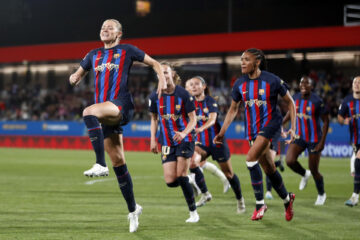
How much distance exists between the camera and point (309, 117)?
9.83 m

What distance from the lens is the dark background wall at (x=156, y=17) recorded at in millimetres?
33656

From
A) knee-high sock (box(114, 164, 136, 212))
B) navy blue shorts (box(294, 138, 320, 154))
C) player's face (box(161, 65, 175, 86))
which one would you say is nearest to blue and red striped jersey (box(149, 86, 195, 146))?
player's face (box(161, 65, 175, 86))

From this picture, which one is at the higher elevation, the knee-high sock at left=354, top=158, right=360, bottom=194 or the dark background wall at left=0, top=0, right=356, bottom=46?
the dark background wall at left=0, top=0, right=356, bottom=46

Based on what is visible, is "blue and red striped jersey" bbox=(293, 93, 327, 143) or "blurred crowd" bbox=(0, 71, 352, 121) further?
"blurred crowd" bbox=(0, 71, 352, 121)

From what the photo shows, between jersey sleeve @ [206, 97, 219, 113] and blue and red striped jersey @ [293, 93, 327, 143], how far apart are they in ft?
4.98

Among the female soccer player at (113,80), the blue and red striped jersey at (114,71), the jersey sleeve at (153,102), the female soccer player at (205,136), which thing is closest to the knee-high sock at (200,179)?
the female soccer player at (205,136)

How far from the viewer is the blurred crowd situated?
986 inches

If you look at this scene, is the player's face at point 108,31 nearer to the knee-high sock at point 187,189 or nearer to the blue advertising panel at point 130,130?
the knee-high sock at point 187,189

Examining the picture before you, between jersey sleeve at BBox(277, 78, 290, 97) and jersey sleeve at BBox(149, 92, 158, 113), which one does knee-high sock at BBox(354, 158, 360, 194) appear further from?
jersey sleeve at BBox(149, 92, 158, 113)

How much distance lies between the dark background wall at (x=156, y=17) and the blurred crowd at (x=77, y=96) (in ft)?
17.2

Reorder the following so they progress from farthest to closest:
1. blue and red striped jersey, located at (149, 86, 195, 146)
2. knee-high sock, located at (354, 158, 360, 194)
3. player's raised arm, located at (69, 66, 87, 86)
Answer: knee-high sock, located at (354, 158, 360, 194) < blue and red striped jersey, located at (149, 86, 195, 146) < player's raised arm, located at (69, 66, 87, 86)

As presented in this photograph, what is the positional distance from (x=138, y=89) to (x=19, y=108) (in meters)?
7.24

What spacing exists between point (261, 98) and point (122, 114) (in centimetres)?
184

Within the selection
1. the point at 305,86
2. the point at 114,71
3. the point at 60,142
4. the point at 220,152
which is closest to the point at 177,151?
the point at 114,71
